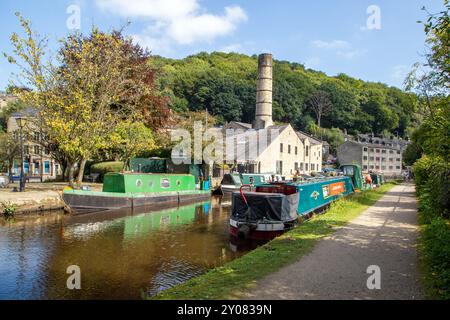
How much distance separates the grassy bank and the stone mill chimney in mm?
47060

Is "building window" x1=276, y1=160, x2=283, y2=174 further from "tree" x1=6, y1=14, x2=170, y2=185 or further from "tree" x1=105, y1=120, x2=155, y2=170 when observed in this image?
"tree" x1=6, y1=14, x2=170, y2=185

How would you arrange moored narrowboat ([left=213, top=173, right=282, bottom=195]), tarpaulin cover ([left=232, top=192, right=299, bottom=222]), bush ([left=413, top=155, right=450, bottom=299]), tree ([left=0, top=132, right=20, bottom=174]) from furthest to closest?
tree ([left=0, top=132, right=20, bottom=174]), moored narrowboat ([left=213, top=173, right=282, bottom=195]), tarpaulin cover ([left=232, top=192, right=299, bottom=222]), bush ([left=413, top=155, right=450, bottom=299])

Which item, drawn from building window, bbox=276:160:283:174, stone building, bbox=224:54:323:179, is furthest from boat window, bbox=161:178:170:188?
building window, bbox=276:160:283:174

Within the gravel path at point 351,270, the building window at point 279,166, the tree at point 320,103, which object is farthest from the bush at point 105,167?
the tree at point 320,103

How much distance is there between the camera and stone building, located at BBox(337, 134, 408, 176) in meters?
80.0

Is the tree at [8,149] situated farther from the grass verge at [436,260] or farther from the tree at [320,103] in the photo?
the tree at [320,103]

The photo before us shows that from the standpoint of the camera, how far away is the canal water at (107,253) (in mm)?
7988

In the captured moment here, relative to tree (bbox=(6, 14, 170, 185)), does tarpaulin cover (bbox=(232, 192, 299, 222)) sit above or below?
below

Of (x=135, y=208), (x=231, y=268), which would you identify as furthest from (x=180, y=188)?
(x=231, y=268)

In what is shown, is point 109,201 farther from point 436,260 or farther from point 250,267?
point 436,260

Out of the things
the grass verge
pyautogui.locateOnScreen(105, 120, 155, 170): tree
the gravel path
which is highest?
pyautogui.locateOnScreen(105, 120, 155, 170): tree

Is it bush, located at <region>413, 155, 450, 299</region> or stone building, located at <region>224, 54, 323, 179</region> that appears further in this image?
stone building, located at <region>224, 54, 323, 179</region>

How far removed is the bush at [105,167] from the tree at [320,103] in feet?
269

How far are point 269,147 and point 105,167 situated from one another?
1917cm
